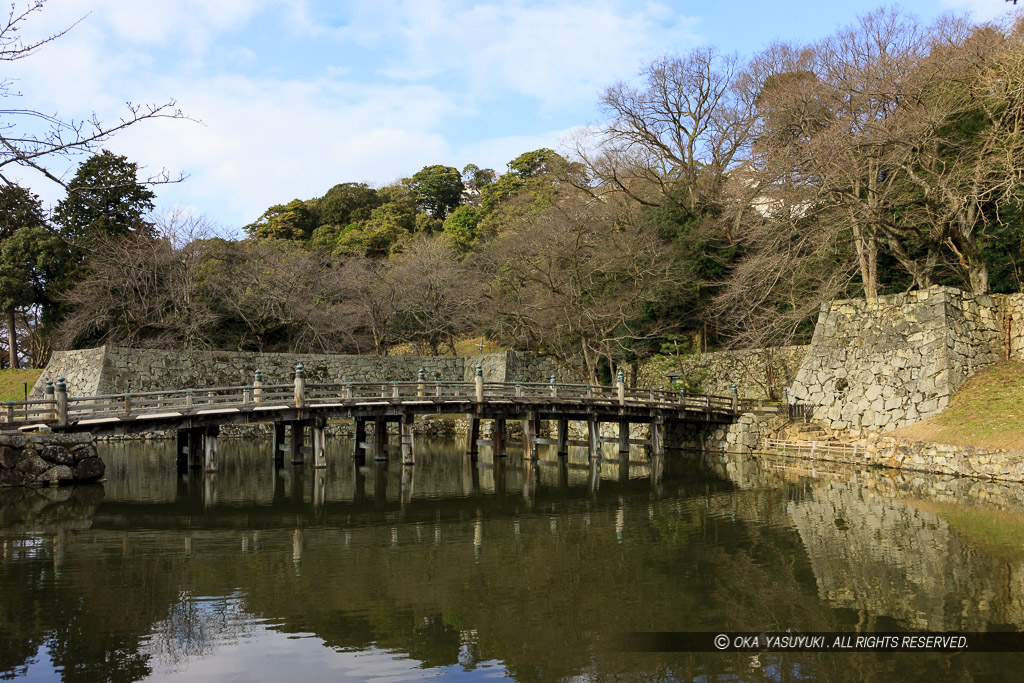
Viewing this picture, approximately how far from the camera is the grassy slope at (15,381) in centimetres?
3312

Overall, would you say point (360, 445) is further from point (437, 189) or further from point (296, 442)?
point (437, 189)

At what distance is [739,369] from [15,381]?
3133 cm

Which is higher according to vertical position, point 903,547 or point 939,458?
point 939,458

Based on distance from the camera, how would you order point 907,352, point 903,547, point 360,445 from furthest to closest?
point 360,445
point 907,352
point 903,547

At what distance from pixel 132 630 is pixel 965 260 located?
85.4 ft

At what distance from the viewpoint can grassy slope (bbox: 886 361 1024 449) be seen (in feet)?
A: 68.1

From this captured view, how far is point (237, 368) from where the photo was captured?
32.8m

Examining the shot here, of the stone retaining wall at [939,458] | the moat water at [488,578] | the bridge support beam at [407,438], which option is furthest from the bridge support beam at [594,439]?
the stone retaining wall at [939,458]

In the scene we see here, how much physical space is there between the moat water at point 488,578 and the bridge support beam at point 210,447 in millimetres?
1468

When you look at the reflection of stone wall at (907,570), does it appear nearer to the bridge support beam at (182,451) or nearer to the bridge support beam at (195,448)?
the bridge support beam at (195,448)

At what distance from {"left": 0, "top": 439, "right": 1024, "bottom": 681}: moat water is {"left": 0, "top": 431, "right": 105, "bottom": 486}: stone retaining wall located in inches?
21.3

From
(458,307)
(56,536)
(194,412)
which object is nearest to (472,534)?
(56,536)

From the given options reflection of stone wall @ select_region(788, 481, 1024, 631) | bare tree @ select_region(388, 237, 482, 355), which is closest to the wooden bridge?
bare tree @ select_region(388, 237, 482, 355)

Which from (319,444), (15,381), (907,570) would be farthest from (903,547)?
(15,381)
